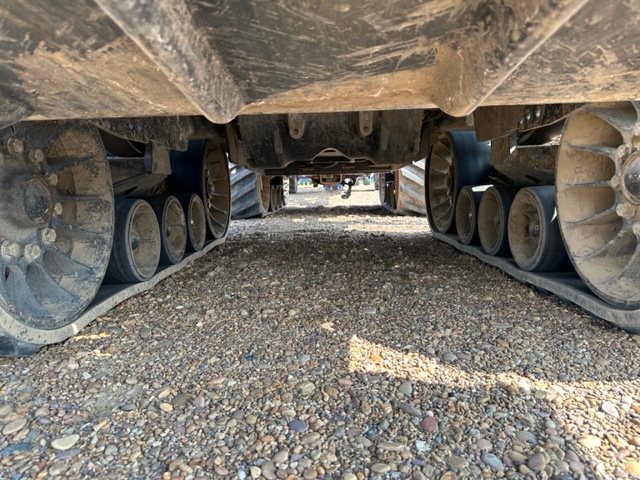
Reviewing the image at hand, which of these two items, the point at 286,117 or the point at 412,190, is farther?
the point at 412,190

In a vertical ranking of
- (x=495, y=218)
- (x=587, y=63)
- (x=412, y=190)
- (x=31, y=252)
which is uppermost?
(x=587, y=63)

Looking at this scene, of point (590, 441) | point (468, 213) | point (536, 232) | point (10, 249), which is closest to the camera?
point (590, 441)

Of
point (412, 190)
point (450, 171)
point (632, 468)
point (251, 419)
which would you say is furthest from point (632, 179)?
point (412, 190)

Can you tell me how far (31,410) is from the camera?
143 centimetres

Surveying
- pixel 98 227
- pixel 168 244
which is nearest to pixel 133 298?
pixel 98 227

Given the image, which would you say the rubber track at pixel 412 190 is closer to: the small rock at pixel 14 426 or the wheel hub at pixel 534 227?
the wheel hub at pixel 534 227

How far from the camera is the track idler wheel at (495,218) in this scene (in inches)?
124

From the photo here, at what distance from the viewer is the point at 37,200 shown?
1.97m

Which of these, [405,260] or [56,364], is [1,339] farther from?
[405,260]

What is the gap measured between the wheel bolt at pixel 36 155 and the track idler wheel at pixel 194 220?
67.9 inches

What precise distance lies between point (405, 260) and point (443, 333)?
1586 millimetres

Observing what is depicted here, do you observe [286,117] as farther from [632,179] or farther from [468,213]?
[468,213]

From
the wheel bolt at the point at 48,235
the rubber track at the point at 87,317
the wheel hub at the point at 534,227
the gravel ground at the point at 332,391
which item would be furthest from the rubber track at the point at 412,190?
the wheel bolt at the point at 48,235

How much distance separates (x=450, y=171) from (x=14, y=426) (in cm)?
422
